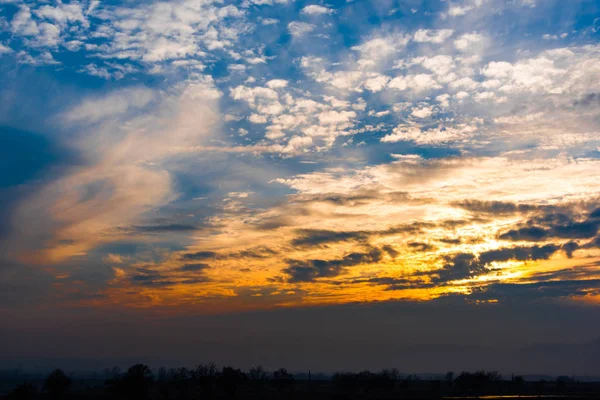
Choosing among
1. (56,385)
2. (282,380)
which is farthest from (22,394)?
(282,380)

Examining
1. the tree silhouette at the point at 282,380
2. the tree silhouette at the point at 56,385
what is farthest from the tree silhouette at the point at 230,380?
the tree silhouette at the point at 56,385

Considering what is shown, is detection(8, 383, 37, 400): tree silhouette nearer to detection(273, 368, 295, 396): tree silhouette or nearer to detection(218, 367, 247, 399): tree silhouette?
detection(218, 367, 247, 399): tree silhouette

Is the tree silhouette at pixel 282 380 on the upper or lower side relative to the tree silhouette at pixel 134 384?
lower

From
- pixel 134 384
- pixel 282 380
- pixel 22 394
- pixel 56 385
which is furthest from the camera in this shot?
pixel 282 380

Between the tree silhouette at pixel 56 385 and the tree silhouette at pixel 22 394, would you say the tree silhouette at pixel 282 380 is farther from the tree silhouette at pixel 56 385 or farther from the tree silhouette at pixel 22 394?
the tree silhouette at pixel 22 394

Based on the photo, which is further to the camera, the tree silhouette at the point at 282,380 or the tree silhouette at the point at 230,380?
the tree silhouette at the point at 282,380

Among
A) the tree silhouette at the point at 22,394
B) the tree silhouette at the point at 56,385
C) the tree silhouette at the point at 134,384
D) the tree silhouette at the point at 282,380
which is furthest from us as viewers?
the tree silhouette at the point at 282,380

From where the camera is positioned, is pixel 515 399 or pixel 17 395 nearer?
pixel 17 395

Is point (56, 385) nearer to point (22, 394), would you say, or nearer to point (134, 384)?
point (22, 394)

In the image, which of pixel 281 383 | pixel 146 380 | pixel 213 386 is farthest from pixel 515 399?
pixel 146 380

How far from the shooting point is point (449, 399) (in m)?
149

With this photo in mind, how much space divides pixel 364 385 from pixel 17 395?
114 metres

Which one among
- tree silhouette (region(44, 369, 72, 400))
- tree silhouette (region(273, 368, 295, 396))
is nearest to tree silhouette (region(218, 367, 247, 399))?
tree silhouette (region(273, 368, 295, 396))

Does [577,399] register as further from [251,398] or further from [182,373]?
[182,373]
